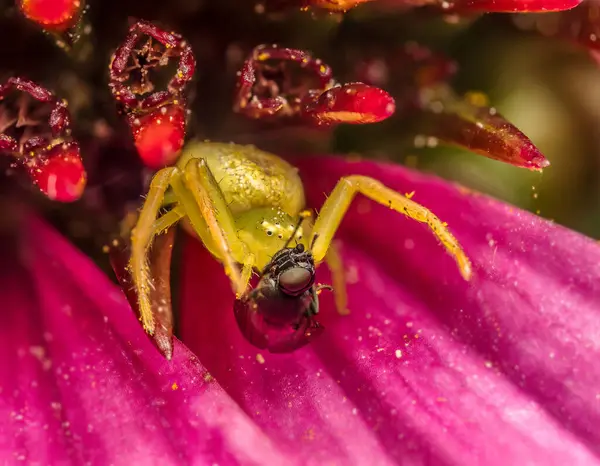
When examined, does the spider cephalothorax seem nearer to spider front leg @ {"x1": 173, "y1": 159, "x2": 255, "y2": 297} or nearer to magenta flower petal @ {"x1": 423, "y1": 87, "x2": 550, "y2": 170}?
spider front leg @ {"x1": 173, "y1": 159, "x2": 255, "y2": 297}

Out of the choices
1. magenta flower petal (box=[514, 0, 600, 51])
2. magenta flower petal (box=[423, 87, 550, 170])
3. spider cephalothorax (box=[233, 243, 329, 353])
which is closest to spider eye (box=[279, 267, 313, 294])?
spider cephalothorax (box=[233, 243, 329, 353])

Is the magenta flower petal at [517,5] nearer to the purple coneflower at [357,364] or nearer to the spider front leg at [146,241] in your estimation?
the purple coneflower at [357,364]

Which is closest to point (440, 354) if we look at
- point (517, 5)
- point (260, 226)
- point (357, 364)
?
point (357, 364)

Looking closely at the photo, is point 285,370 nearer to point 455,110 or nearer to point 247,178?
point 247,178

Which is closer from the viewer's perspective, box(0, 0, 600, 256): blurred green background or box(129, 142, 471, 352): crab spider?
box(129, 142, 471, 352): crab spider

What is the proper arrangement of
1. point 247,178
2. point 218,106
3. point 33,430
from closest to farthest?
point 33,430 → point 247,178 → point 218,106

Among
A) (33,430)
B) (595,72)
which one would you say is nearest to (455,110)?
(595,72)

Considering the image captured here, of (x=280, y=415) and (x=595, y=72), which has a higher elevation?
(x=595, y=72)
